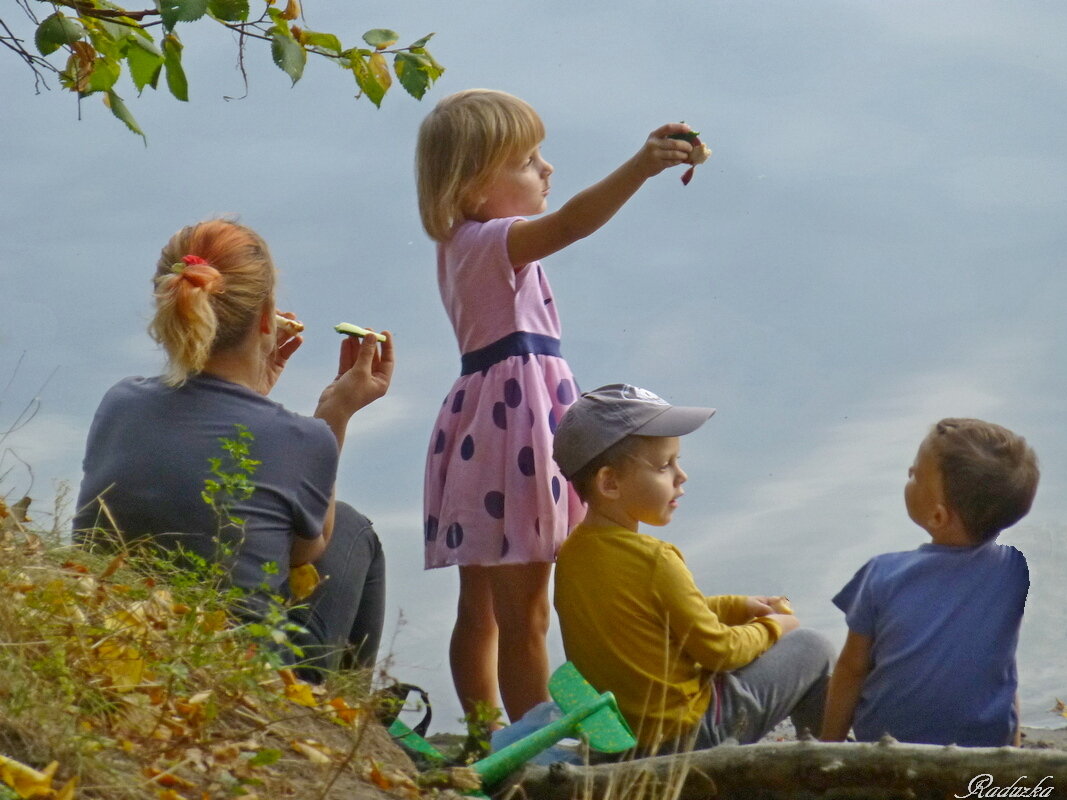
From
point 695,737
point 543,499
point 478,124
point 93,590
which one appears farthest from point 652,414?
point 93,590

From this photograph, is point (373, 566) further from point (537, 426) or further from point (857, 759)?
point (857, 759)

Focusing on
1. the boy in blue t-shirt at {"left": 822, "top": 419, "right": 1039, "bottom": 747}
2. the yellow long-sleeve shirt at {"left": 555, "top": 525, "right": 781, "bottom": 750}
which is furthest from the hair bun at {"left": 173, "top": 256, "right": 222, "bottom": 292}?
the boy in blue t-shirt at {"left": 822, "top": 419, "right": 1039, "bottom": 747}

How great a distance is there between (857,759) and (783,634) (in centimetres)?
95

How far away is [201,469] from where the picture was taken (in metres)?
4.25

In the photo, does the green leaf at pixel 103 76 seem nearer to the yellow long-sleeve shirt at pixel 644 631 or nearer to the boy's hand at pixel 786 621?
the yellow long-sleeve shirt at pixel 644 631

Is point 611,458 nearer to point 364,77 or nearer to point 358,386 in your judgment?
point 358,386

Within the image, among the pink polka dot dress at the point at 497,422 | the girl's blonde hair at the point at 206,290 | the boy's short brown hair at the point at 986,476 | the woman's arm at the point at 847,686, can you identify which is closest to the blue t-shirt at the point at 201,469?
the girl's blonde hair at the point at 206,290

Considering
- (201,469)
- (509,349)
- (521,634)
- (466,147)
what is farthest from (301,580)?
(466,147)

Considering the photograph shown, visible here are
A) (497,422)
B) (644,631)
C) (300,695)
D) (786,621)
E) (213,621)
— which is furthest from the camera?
(497,422)

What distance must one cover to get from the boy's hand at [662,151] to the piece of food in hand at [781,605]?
60.2 inches

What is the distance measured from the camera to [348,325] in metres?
5.28

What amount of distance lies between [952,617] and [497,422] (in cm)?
172

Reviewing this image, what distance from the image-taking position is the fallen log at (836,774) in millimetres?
3961

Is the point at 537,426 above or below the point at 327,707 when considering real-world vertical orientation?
above
